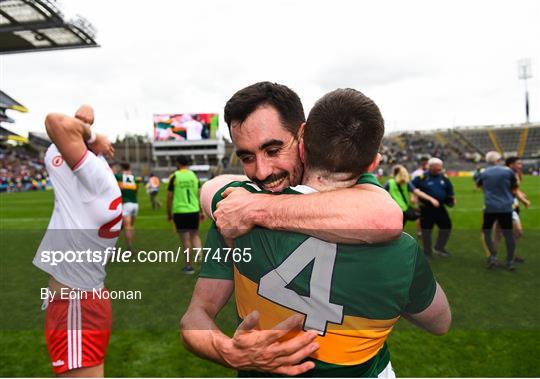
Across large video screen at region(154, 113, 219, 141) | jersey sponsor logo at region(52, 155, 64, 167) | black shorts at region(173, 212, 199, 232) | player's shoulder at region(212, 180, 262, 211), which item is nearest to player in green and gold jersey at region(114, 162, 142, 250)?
black shorts at region(173, 212, 199, 232)

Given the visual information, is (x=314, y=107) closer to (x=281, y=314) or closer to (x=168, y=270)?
(x=281, y=314)

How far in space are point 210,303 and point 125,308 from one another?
3.38 m

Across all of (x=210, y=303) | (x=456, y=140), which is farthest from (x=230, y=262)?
(x=456, y=140)

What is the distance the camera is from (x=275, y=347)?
1014 millimetres

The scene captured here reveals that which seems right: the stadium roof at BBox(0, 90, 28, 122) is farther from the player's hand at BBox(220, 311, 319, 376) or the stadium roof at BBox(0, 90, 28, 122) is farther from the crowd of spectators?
the player's hand at BBox(220, 311, 319, 376)

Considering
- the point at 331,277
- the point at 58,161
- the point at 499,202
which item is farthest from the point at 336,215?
the point at 499,202

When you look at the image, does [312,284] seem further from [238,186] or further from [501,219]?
[501,219]

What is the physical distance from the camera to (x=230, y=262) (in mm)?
1234

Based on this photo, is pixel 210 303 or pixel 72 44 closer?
pixel 210 303

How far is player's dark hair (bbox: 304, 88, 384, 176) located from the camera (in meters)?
1.01

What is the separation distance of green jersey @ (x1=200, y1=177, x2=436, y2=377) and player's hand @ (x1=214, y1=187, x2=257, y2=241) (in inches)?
1.5

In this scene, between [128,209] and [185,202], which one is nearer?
[185,202]

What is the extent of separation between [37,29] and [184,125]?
4251 centimetres

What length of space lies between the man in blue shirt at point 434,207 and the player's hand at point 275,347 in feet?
20.5
